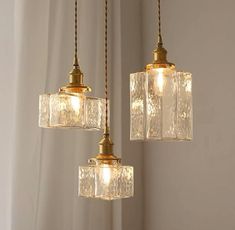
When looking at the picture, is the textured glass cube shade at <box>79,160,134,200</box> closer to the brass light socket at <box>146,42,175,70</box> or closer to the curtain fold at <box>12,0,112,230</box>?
the brass light socket at <box>146,42,175,70</box>

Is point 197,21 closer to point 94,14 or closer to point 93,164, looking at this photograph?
point 94,14

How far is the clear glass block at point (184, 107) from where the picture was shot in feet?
4.80

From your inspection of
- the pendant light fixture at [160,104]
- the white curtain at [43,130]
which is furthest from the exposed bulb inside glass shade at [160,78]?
the white curtain at [43,130]

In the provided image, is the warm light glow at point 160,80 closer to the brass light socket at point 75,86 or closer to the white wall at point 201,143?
the brass light socket at point 75,86

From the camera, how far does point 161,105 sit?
1449 millimetres

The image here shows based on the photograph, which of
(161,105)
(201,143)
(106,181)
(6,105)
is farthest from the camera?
(201,143)

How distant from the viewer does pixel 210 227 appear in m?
2.60

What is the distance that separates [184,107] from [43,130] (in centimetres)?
114

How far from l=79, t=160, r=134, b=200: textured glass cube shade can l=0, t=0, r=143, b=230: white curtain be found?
2.72 ft

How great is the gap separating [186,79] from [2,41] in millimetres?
1246

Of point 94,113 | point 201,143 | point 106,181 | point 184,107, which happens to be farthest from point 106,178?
point 201,143

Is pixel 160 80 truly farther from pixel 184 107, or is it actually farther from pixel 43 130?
pixel 43 130

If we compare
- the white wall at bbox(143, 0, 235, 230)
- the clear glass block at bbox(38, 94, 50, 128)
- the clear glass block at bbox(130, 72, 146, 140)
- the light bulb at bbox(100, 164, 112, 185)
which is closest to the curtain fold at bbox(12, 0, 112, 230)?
the white wall at bbox(143, 0, 235, 230)

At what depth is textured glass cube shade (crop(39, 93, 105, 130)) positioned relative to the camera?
5.30ft
